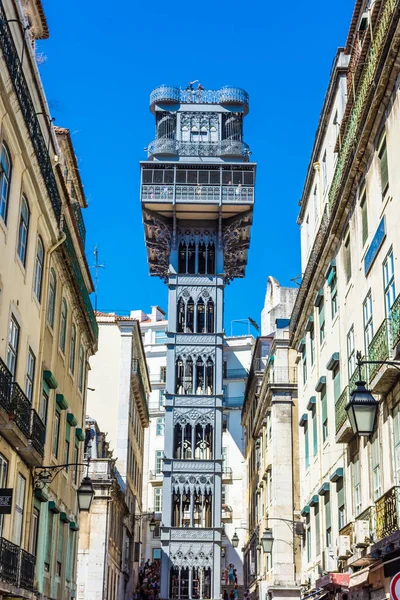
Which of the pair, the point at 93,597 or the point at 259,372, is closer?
the point at 93,597

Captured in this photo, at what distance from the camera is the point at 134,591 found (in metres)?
56.3

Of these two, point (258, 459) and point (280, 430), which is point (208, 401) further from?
point (280, 430)

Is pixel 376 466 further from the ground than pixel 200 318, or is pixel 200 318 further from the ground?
pixel 200 318

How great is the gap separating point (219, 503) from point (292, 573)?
14.4 meters

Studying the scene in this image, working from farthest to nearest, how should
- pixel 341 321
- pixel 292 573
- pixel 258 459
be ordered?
pixel 258 459 → pixel 292 573 → pixel 341 321

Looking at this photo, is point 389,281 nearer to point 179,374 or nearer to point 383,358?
point 383,358

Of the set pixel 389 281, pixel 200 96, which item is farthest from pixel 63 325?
pixel 200 96

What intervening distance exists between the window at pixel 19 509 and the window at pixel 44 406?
254 cm

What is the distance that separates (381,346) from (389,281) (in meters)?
1.71

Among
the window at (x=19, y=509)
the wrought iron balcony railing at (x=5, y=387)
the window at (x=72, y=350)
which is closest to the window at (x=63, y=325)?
A: the window at (x=72, y=350)

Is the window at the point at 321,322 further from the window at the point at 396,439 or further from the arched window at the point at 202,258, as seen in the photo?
the arched window at the point at 202,258

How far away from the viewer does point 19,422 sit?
17656 millimetres

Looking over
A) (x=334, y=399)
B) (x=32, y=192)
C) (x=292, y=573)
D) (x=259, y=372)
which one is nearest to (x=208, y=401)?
(x=259, y=372)

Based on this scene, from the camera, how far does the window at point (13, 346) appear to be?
1883 centimetres
